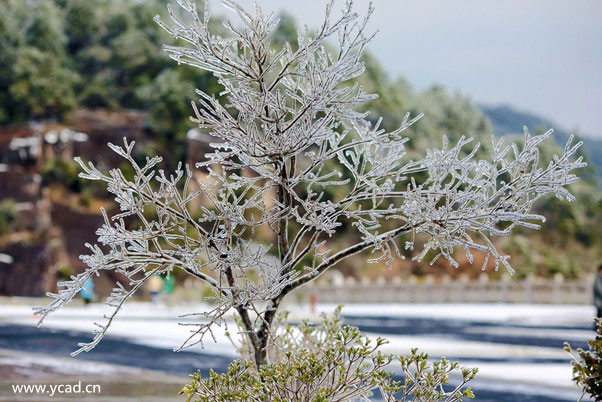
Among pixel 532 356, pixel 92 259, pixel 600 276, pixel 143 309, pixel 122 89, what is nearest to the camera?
pixel 92 259

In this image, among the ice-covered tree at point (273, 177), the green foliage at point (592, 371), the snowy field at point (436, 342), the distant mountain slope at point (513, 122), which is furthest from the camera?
the distant mountain slope at point (513, 122)

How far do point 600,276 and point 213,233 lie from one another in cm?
2099

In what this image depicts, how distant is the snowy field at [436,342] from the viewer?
52.5ft

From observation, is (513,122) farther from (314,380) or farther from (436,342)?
(314,380)

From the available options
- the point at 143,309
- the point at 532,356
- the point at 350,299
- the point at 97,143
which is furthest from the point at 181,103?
the point at 532,356

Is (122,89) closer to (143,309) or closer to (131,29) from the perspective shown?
(131,29)

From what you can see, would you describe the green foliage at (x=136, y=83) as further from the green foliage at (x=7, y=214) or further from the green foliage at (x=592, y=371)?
the green foliage at (x=592, y=371)

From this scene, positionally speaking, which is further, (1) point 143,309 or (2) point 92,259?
(1) point 143,309

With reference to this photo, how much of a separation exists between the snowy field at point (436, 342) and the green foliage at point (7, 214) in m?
17.7

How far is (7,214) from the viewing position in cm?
5800

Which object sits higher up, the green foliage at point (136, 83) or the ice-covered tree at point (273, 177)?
the green foliage at point (136, 83)

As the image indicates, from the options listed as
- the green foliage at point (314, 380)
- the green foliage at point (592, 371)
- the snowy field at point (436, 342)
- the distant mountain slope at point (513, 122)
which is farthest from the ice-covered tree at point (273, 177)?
the distant mountain slope at point (513, 122)

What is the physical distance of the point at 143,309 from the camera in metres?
41.0

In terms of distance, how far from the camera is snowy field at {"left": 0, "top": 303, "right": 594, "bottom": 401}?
16000 millimetres
